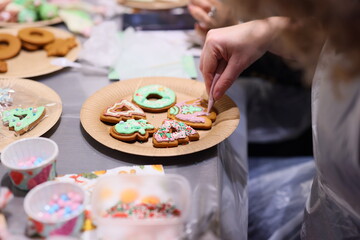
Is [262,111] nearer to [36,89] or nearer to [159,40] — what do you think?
[159,40]

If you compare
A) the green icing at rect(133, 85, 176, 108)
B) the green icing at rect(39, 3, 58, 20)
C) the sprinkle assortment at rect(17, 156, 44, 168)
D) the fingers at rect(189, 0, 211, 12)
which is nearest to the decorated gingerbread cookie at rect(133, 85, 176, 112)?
the green icing at rect(133, 85, 176, 108)

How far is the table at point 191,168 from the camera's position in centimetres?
88

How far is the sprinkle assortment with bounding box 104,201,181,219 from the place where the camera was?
0.82 meters

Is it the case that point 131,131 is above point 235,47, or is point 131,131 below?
below

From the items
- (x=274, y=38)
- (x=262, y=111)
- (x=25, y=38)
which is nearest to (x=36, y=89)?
(x=25, y=38)

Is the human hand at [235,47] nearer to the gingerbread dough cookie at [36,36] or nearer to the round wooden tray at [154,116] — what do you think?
the round wooden tray at [154,116]

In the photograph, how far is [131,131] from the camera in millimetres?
1103

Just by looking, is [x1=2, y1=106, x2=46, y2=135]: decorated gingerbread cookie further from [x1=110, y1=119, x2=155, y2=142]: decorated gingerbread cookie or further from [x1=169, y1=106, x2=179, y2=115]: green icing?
[x1=169, y1=106, x2=179, y2=115]: green icing

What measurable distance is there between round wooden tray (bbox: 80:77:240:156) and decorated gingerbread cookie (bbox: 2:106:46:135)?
0.12 meters

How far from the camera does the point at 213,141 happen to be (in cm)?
107

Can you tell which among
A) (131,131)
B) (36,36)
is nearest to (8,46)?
(36,36)

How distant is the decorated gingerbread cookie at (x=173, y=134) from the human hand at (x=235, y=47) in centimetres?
15

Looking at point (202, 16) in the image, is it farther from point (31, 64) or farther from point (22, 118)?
point (22, 118)

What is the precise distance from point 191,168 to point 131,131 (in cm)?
20
